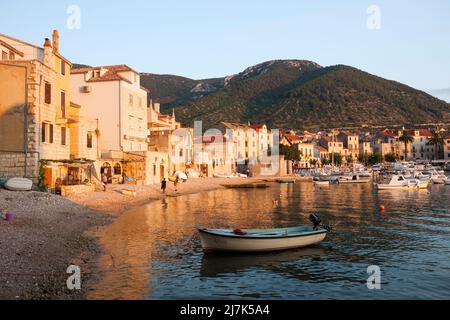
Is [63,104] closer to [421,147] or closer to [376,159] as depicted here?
[376,159]

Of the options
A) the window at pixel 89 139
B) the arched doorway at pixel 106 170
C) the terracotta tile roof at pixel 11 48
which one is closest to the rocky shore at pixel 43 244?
the terracotta tile roof at pixel 11 48

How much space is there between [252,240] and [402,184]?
5739 centimetres

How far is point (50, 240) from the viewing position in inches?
808

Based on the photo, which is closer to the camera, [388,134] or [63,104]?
[63,104]

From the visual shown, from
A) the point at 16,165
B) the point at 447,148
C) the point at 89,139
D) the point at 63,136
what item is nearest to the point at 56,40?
the point at 63,136

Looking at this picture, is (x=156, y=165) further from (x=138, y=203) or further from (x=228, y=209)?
(x=228, y=209)

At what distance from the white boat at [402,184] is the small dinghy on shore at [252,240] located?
50.8 m

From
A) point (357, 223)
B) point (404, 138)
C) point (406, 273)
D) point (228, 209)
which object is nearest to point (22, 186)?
point (228, 209)

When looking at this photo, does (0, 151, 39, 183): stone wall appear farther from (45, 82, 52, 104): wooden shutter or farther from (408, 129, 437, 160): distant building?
(408, 129, 437, 160): distant building

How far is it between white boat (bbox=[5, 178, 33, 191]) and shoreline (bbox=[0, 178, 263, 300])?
1.33 meters

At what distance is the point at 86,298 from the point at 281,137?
4776 inches

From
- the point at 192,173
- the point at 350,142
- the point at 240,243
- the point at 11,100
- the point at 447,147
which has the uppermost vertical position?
the point at 350,142

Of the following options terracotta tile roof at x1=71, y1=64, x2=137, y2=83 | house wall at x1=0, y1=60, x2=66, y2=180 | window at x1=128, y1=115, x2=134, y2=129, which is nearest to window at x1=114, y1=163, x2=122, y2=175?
window at x1=128, y1=115, x2=134, y2=129

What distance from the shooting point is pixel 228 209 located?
39781 millimetres
